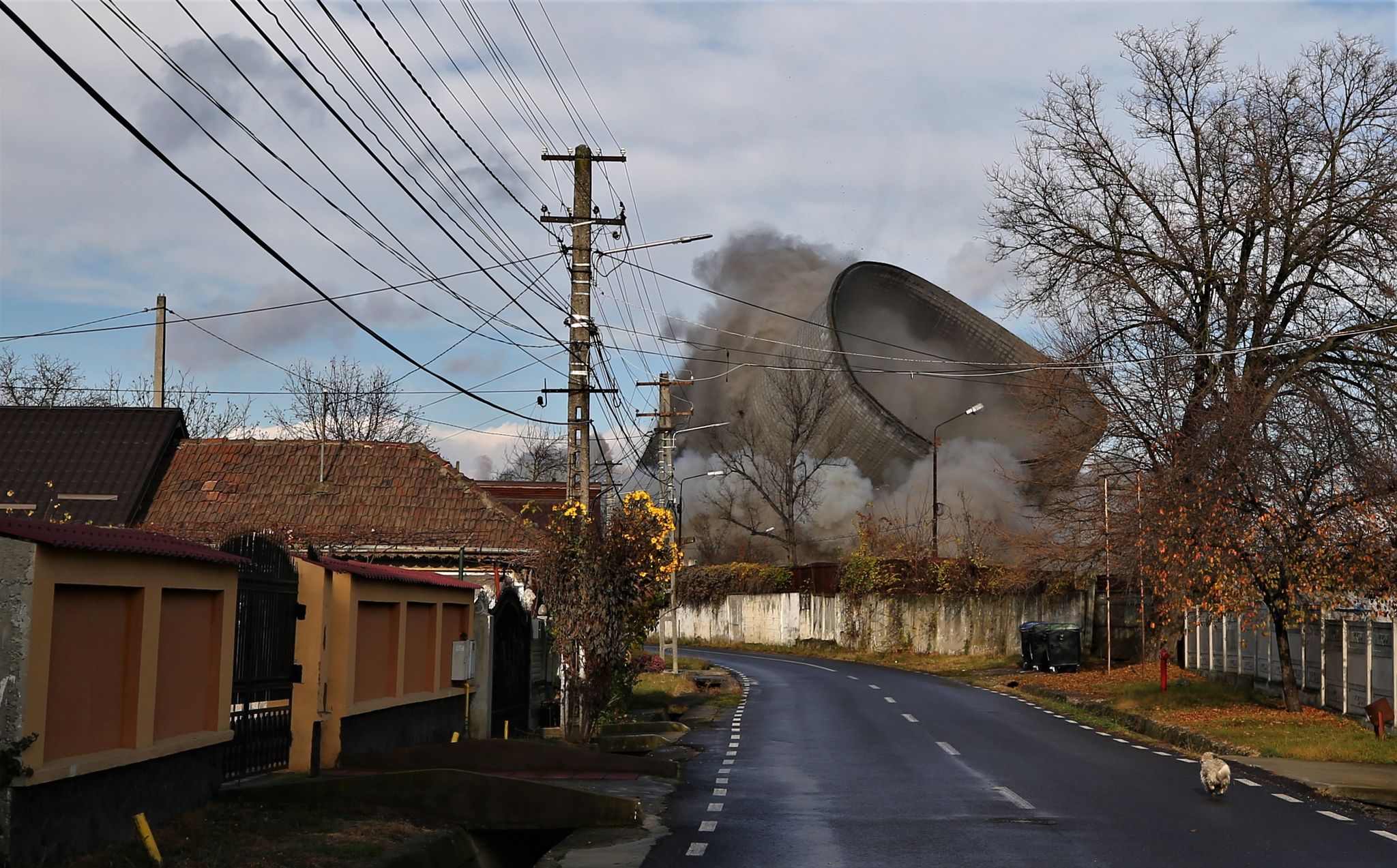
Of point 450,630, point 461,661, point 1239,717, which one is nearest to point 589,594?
point 450,630

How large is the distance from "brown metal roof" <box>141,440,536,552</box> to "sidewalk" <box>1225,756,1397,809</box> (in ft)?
43.5

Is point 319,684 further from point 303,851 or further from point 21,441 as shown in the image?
point 21,441

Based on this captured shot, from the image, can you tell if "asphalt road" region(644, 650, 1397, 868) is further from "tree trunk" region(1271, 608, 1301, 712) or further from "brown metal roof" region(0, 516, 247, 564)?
"brown metal roof" region(0, 516, 247, 564)

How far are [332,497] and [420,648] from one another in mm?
12467

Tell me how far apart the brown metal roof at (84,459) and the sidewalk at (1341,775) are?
2207 cm

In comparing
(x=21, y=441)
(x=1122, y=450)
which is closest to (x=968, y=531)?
(x=1122, y=450)

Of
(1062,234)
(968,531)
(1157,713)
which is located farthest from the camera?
(968,531)

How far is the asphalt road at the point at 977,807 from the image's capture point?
1077 cm

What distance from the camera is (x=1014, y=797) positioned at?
47.6 ft

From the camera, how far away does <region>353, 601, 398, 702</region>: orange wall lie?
49.0ft

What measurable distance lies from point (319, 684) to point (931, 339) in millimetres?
63663

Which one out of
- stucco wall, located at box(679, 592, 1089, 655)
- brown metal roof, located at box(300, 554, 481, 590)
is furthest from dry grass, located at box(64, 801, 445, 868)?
stucco wall, located at box(679, 592, 1089, 655)

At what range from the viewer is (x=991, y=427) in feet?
250

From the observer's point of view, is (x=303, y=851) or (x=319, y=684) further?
(x=319, y=684)
